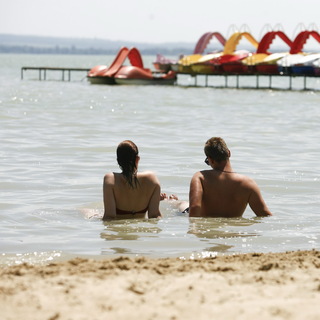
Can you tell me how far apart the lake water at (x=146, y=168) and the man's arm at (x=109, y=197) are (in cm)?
11

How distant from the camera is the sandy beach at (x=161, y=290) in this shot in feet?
14.2

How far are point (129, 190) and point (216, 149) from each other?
0.90m

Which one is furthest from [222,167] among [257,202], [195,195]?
[257,202]

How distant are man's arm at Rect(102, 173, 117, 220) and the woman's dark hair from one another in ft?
0.51

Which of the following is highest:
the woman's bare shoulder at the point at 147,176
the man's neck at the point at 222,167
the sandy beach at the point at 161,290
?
the man's neck at the point at 222,167

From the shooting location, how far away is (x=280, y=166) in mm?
13812

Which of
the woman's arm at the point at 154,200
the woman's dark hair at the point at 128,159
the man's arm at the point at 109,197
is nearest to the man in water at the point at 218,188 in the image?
the woman's arm at the point at 154,200

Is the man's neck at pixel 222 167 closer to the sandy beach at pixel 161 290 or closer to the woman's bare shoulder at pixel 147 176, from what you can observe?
the woman's bare shoulder at pixel 147 176

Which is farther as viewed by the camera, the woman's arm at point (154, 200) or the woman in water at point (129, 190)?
the woman's arm at point (154, 200)

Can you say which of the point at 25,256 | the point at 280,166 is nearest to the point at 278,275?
the point at 25,256

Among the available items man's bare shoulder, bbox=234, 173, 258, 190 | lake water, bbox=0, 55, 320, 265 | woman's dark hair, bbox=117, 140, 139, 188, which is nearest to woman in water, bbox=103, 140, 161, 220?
woman's dark hair, bbox=117, 140, 139, 188

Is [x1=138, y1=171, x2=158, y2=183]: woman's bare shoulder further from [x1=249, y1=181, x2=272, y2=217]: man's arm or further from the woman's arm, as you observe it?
[x1=249, y1=181, x2=272, y2=217]: man's arm

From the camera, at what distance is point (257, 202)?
799 centimetres

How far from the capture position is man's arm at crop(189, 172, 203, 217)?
7.65 m
